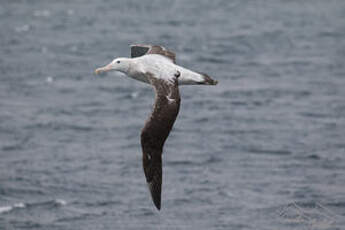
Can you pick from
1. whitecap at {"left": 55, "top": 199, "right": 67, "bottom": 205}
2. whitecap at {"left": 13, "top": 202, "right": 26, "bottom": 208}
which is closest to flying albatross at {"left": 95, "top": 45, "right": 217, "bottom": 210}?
whitecap at {"left": 55, "top": 199, "right": 67, "bottom": 205}

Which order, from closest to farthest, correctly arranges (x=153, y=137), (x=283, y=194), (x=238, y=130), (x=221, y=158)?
(x=153, y=137)
(x=283, y=194)
(x=221, y=158)
(x=238, y=130)

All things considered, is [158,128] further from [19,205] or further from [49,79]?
[49,79]

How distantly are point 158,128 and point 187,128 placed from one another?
113ft

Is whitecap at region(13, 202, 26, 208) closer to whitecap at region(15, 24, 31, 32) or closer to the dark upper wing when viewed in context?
the dark upper wing

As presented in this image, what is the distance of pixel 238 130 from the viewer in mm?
52719

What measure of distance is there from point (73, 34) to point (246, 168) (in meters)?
44.7

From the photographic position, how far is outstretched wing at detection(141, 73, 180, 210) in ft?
62.7

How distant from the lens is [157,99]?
19625 millimetres

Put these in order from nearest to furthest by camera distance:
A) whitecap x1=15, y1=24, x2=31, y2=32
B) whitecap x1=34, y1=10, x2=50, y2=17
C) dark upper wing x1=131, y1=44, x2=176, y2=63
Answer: dark upper wing x1=131, y1=44, x2=176, y2=63 < whitecap x1=15, y1=24, x2=31, y2=32 < whitecap x1=34, y1=10, x2=50, y2=17

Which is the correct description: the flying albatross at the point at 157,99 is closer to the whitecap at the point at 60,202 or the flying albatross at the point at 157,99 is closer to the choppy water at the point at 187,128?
the choppy water at the point at 187,128

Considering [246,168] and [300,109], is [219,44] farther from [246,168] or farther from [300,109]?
[246,168]

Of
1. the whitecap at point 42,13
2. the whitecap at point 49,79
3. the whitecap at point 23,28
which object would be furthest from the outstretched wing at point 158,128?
the whitecap at point 42,13

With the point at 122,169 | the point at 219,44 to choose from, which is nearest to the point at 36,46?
the point at 219,44

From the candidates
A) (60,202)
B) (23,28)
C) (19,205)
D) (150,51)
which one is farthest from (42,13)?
(150,51)
